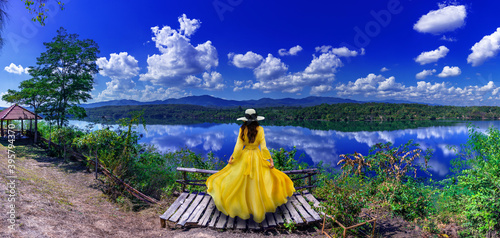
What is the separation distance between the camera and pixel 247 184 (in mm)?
3947

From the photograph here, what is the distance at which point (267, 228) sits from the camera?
3809 millimetres

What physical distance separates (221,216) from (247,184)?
0.83 meters

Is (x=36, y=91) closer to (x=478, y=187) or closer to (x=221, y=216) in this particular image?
(x=221, y=216)

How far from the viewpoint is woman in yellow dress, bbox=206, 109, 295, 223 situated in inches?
154

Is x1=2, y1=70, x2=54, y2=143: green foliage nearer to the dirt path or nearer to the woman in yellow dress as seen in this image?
the dirt path

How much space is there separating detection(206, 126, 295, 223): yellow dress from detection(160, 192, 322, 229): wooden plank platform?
0.46 ft

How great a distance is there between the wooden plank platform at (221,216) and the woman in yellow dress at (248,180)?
0.47 feet

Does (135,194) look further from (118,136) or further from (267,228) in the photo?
(267,228)

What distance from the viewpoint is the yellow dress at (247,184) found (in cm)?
392

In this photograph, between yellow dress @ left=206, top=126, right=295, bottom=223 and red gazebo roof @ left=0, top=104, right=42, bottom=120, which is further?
red gazebo roof @ left=0, top=104, right=42, bottom=120

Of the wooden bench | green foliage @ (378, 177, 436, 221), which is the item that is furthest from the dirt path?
green foliage @ (378, 177, 436, 221)

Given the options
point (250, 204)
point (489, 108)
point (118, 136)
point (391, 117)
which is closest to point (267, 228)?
point (250, 204)

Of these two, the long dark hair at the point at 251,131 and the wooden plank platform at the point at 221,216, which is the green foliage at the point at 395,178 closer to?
the wooden plank platform at the point at 221,216

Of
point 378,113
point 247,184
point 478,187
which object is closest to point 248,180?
point 247,184
